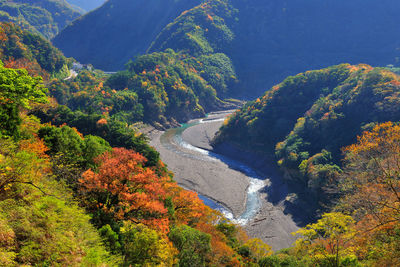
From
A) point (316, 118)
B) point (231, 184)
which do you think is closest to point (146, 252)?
point (231, 184)

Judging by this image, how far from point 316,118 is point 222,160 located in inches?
1296

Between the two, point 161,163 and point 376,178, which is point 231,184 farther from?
point 376,178

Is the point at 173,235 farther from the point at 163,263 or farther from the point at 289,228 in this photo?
the point at 289,228

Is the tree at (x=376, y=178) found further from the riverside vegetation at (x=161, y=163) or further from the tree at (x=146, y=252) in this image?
the tree at (x=146, y=252)

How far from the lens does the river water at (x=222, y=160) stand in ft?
189

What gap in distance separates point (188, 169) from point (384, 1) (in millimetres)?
207260

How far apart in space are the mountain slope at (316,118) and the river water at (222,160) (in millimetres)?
9040

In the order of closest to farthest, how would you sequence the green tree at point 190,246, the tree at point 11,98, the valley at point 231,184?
the green tree at point 190,246
the tree at point 11,98
the valley at point 231,184

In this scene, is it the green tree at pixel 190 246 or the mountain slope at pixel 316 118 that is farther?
the mountain slope at pixel 316 118

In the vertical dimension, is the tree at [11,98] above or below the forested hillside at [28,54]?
above

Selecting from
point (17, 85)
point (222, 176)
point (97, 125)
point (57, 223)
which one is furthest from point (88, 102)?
point (57, 223)

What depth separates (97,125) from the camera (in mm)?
61969

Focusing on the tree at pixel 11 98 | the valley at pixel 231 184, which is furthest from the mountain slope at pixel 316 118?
the tree at pixel 11 98

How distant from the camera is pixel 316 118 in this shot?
75938 mm
